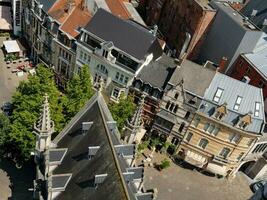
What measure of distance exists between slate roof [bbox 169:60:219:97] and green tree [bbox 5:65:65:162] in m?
21.1

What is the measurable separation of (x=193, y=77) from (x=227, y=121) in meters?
Result: 9.91

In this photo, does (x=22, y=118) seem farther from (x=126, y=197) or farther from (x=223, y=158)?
(x=223, y=158)

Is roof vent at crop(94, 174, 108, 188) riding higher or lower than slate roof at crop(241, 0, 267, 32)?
lower

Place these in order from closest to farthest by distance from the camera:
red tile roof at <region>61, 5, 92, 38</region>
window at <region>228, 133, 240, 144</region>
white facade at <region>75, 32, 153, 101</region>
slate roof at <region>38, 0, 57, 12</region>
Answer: window at <region>228, 133, 240, 144</region>, white facade at <region>75, 32, 153, 101</region>, red tile roof at <region>61, 5, 92, 38</region>, slate roof at <region>38, 0, 57, 12</region>

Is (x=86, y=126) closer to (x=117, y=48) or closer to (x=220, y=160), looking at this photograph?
(x=117, y=48)

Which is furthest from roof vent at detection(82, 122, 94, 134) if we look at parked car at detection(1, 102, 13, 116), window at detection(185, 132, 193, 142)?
parked car at detection(1, 102, 13, 116)

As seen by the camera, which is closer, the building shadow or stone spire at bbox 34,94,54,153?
stone spire at bbox 34,94,54,153

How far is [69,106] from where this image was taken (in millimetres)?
58094

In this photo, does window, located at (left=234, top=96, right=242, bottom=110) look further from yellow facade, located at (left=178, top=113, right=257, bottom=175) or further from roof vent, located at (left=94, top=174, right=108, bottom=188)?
roof vent, located at (left=94, top=174, right=108, bottom=188)

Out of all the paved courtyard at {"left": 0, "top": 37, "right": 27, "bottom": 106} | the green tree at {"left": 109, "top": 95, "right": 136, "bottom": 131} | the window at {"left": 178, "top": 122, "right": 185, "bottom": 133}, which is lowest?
the paved courtyard at {"left": 0, "top": 37, "right": 27, "bottom": 106}

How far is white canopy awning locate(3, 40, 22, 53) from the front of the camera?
267 feet

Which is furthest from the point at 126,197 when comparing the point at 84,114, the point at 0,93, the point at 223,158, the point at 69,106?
the point at 0,93

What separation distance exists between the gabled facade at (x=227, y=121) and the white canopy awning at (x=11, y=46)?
4369 centimetres

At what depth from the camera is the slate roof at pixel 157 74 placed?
66625 millimetres
